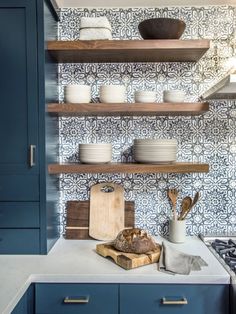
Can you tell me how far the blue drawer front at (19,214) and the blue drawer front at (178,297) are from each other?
0.59 m

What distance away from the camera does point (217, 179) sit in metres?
2.14

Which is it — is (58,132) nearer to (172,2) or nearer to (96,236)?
(96,236)

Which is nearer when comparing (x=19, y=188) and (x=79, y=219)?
(x=19, y=188)

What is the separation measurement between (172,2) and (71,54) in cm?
68

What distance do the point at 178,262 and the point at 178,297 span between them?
0.50ft

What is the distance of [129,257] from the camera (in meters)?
1.64

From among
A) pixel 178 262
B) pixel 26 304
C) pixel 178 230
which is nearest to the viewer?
pixel 26 304

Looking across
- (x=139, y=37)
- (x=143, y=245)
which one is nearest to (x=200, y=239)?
(x=143, y=245)

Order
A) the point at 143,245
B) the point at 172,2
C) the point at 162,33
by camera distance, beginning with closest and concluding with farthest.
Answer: the point at 143,245
the point at 162,33
the point at 172,2

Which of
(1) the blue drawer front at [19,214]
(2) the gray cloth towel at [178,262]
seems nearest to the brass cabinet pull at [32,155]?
(1) the blue drawer front at [19,214]

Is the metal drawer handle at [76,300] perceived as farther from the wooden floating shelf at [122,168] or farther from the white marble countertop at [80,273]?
the wooden floating shelf at [122,168]

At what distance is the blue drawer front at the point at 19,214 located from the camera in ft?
5.90

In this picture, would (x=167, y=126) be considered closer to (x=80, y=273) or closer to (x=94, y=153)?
(x=94, y=153)

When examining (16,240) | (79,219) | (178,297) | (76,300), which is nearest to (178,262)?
(178,297)
